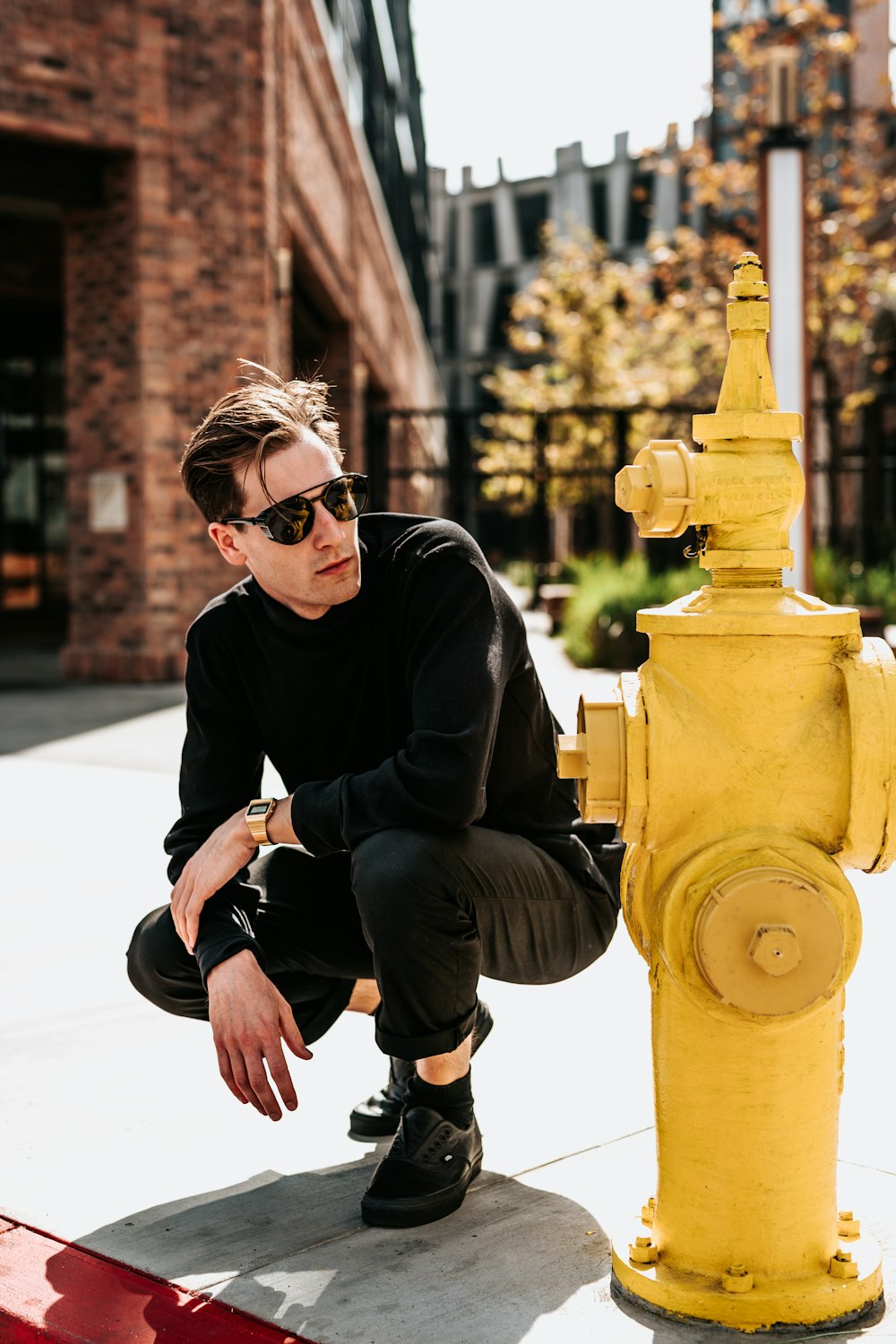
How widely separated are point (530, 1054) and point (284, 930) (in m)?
0.85

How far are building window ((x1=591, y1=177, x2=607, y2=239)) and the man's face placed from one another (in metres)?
60.9

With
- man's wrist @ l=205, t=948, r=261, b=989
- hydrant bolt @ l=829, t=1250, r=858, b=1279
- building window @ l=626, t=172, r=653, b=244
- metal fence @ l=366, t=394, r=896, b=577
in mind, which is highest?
building window @ l=626, t=172, r=653, b=244

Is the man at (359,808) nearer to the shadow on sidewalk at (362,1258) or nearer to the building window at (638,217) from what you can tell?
the shadow on sidewalk at (362,1258)

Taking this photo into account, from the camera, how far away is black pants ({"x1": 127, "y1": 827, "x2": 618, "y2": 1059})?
2217mm

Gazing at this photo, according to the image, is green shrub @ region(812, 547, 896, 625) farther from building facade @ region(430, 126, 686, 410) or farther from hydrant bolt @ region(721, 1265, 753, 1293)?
building facade @ region(430, 126, 686, 410)

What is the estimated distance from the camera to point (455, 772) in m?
2.25

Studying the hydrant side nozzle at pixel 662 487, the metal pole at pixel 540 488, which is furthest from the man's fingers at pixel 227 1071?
the metal pole at pixel 540 488

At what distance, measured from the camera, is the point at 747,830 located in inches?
75.0

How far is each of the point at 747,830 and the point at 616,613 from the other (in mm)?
10132

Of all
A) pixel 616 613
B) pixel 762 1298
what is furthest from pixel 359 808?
pixel 616 613

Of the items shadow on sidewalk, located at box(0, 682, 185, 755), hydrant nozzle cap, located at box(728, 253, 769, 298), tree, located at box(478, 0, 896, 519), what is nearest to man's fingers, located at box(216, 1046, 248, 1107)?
hydrant nozzle cap, located at box(728, 253, 769, 298)

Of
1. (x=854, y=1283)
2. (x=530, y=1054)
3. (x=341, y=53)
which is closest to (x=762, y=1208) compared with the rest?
(x=854, y=1283)

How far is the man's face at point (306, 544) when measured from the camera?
2434mm

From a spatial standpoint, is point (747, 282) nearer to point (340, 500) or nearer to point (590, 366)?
point (340, 500)
